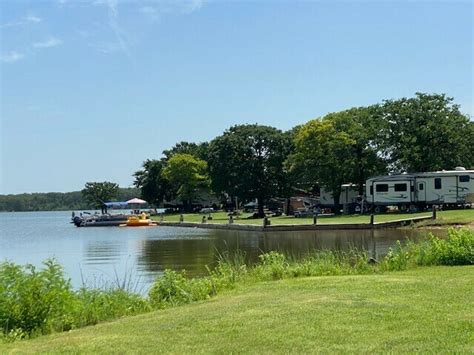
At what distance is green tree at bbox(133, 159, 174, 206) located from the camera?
101 m

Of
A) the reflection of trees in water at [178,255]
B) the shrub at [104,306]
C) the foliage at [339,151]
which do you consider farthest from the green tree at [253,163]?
the shrub at [104,306]

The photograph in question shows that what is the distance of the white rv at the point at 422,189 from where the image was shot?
45.4 metres

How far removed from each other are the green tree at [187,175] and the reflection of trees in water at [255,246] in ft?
153

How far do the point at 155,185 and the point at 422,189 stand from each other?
201ft

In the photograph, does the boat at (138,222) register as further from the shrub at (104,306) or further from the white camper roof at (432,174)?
the shrub at (104,306)

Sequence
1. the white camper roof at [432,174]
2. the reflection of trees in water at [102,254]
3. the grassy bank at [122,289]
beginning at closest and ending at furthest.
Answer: the grassy bank at [122,289], the reflection of trees in water at [102,254], the white camper roof at [432,174]

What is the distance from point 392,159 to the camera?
54938 mm

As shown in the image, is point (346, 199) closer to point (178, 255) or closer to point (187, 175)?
point (178, 255)

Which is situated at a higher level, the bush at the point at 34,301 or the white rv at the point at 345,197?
the white rv at the point at 345,197

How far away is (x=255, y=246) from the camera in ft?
103

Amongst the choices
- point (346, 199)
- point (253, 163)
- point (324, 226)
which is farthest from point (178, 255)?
point (253, 163)

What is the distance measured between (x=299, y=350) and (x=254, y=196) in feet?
191

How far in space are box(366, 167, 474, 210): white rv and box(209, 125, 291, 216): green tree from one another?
15822mm

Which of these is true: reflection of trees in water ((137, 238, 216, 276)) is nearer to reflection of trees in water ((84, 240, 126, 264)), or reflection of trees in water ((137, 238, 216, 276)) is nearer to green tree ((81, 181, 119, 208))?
reflection of trees in water ((84, 240, 126, 264))
